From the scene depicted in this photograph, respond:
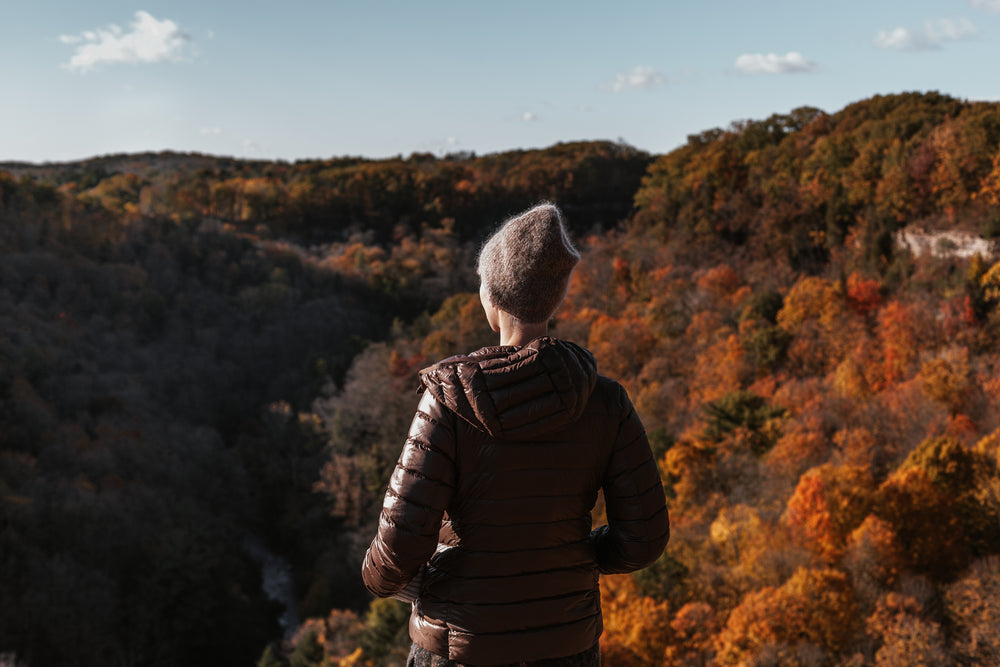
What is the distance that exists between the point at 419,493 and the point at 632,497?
0.68 metres

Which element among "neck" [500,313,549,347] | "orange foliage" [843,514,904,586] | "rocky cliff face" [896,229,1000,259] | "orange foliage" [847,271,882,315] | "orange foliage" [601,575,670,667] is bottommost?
"orange foliage" [601,575,670,667]

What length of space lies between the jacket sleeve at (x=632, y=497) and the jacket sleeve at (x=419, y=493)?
54 cm

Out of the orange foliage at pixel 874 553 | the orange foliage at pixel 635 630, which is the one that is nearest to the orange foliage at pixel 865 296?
the orange foliage at pixel 874 553

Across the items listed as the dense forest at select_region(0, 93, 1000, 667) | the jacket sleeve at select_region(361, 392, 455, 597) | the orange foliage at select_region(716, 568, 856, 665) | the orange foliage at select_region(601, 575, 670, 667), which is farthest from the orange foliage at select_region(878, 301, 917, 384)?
the jacket sleeve at select_region(361, 392, 455, 597)

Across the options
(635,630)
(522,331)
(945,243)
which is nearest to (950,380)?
(945,243)

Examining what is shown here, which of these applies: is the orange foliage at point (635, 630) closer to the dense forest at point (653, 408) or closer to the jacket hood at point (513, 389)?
the dense forest at point (653, 408)

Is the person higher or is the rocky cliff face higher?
the person

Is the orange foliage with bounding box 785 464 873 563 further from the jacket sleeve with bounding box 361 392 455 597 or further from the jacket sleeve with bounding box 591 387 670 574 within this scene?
the jacket sleeve with bounding box 361 392 455 597

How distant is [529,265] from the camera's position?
2189 mm

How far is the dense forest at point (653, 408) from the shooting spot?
2041 cm

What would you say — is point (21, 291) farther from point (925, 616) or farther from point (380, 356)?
point (925, 616)

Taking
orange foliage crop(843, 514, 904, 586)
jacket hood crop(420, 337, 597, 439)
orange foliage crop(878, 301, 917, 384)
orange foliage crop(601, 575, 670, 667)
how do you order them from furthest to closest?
1. orange foliage crop(878, 301, 917, 384)
2. orange foliage crop(843, 514, 904, 586)
3. orange foliage crop(601, 575, 670, 667)
4. jacket hood crop(420, 337, 597, 439)

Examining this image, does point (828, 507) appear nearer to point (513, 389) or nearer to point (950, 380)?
point (950, 380)

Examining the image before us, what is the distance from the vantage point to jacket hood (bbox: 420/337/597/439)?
2.04m
